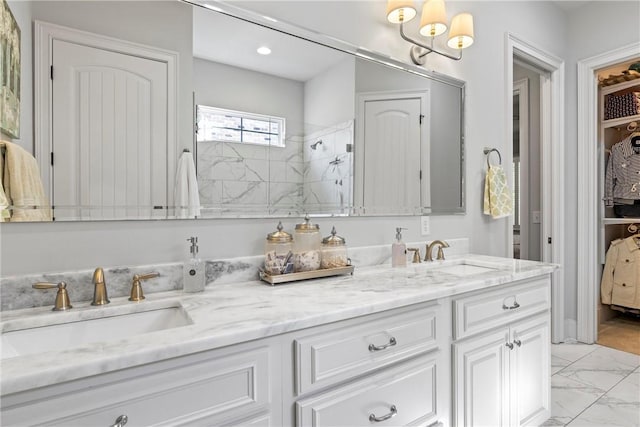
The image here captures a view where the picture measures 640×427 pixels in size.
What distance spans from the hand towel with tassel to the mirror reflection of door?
0.53 meters

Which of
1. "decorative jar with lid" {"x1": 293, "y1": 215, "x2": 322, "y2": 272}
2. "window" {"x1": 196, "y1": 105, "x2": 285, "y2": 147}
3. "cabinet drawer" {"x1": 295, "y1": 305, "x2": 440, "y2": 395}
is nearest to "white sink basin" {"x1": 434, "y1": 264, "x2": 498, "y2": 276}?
"cabinet drawer" {"x1": 295, "y1": 305, "x2": 440, "y2": 395}

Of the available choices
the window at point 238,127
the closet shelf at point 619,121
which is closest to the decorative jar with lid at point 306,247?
the window at point 238,127

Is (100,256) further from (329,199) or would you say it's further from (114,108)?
(329,199)

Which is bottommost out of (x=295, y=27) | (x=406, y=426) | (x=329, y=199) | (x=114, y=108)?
(x=406, y=426)

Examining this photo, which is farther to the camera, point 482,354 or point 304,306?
point 482,354

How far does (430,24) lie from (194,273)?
1.70m

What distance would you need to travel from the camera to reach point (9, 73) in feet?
3.43

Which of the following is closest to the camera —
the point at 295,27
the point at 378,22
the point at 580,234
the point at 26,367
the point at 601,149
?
the point at 26,367

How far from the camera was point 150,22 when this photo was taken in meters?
1.28

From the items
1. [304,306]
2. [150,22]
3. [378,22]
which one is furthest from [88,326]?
[378,22]

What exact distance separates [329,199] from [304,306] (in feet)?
2.38

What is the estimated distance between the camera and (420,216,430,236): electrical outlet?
2.06m

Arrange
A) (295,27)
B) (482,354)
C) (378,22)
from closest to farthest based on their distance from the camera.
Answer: (482,354)
(295,27)
(378,22)

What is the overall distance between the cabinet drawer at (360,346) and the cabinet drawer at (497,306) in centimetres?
17
